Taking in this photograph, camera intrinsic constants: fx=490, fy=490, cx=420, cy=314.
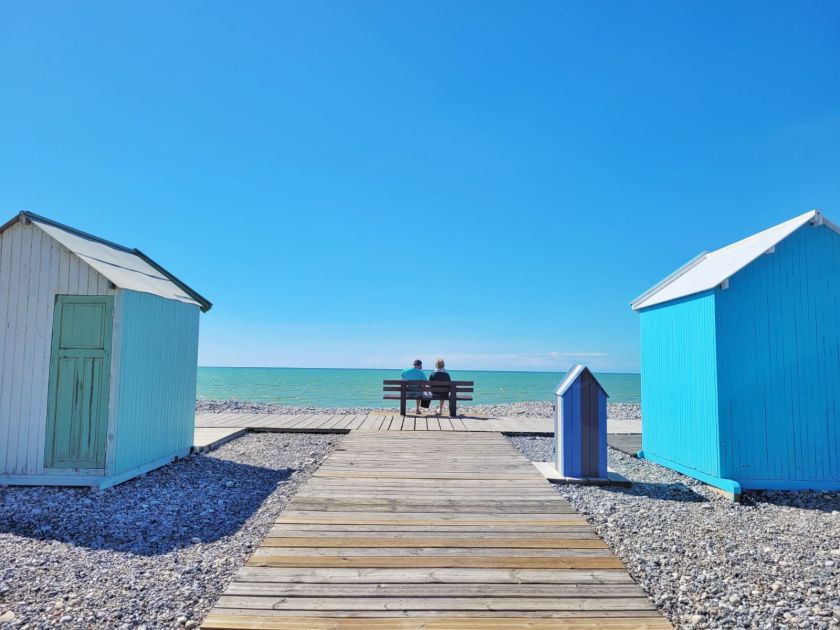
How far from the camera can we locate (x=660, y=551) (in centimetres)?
392

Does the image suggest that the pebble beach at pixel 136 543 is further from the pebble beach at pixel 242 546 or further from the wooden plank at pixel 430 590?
the wooden plank at pixel 430 590

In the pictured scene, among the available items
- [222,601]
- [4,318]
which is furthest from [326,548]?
[4,318]

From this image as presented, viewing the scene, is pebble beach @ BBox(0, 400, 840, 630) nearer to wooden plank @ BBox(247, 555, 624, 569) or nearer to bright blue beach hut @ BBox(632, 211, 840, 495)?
wooden plank @ BBox(247, 555, 624, 569)

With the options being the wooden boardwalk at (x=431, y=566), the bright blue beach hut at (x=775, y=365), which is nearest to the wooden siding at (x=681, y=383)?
the bright blue beach hut at (x=775, y=365)

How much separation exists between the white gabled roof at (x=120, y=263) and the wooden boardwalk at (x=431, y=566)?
3.54 metres

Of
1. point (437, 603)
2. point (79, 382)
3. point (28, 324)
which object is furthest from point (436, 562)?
point (28, 324)

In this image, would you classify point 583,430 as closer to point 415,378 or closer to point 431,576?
point 431,576

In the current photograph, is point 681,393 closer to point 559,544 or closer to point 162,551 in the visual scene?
point 559,544

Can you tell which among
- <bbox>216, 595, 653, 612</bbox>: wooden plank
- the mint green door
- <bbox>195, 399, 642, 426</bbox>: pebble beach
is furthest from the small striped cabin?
<bbox>195, 399, 642, 426</bbox>: pebble beach

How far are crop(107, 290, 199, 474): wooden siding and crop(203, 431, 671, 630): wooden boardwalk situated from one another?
2520 mm

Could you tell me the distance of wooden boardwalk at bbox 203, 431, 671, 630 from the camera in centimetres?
280

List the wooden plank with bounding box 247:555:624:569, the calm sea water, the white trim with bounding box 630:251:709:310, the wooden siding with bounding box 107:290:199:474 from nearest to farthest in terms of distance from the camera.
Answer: the wooden plank with bounding box 247:555:624:569 → the wooden siding with bounding box 107:290:199:474 → the white trim with bounding box 630:251:709:310 → the calm sea water

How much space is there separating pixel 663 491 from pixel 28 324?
8.07 metres

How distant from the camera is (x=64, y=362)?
5.96m
